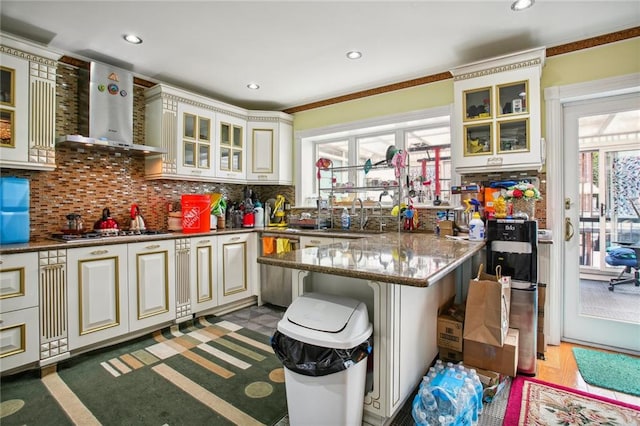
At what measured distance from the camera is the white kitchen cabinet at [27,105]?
7.38ft

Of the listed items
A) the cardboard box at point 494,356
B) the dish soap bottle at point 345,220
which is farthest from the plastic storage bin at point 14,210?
the cardboard box at point 494,356

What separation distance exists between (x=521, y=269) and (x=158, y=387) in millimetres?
2571

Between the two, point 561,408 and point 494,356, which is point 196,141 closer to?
point 494,356

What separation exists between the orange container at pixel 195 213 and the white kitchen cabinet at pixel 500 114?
2569 millimetres

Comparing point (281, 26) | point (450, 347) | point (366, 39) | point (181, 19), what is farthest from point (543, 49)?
point (181, 19)

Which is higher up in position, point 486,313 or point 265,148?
point 265,148

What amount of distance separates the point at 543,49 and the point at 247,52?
2377 millimetres

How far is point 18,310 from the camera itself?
2049mm

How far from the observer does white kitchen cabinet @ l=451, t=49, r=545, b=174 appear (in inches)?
96.4

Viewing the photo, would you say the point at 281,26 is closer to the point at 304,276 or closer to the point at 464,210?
the point at 304,276

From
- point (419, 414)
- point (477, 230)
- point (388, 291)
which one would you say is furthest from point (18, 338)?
point (477, 230)

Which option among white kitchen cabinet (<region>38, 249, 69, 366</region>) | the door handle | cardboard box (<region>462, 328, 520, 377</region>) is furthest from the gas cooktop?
the door handle

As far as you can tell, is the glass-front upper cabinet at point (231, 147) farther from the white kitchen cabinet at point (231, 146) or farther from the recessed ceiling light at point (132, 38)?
the recessed ceiling light at point (132, 38)

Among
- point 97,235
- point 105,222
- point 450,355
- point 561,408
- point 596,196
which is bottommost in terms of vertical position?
point 561,408
